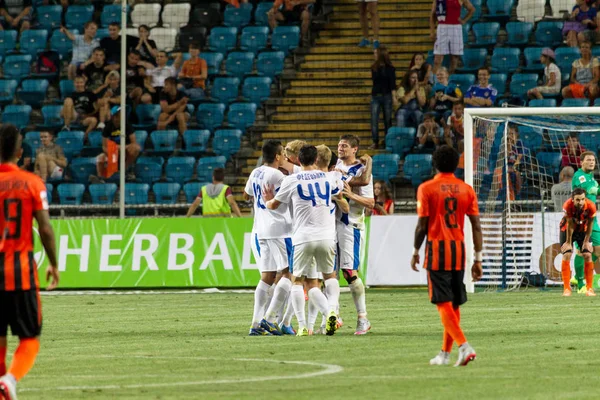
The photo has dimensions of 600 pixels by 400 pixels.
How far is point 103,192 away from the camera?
26.7m

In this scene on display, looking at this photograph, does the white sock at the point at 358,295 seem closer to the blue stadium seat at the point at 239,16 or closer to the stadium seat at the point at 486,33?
the stadium seat at the point at 486,33

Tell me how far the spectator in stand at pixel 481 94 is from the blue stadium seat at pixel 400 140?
4.50 feet

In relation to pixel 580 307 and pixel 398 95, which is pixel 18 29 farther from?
pixel 580 307

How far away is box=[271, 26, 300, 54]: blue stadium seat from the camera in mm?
29812

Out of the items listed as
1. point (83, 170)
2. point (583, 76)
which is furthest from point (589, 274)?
point (83, 170)

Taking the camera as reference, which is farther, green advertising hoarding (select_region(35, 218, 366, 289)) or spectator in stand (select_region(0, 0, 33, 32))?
spectator in stand (select_region(0, 0, 33, 32))

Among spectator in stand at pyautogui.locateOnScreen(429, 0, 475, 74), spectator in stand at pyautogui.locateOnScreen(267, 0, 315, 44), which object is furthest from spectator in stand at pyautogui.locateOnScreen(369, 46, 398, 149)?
spectator in stand at pyautogui.locateOnScreen(267, 0, 315, 44)

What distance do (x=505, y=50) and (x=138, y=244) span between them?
32.3 ft

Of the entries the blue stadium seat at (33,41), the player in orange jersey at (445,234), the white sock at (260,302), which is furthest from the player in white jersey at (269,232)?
the blue stadium seat at (33,41)

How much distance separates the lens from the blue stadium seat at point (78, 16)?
104 ft

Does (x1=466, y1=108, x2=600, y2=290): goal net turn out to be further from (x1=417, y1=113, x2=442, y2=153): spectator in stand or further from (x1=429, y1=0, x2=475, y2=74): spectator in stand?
(x1=429, y1=0, x2=475, y2=74): spectator in stand

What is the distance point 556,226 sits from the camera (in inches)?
898

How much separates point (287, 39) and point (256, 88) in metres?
1.79

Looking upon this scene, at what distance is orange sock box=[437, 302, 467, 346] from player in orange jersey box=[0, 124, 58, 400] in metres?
3.29
